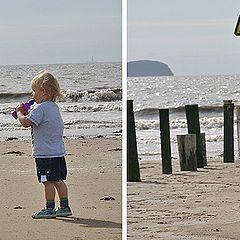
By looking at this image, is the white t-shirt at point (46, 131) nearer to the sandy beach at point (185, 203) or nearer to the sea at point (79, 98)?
the sea at point (79, 98)

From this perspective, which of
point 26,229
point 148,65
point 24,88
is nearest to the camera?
point 26,229

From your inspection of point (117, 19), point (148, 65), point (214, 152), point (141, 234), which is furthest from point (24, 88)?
point (214, 152)

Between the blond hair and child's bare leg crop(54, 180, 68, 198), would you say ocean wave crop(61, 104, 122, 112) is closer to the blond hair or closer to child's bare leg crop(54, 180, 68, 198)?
the blond hair

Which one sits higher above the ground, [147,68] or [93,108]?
[147,68]

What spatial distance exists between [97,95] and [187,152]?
1.59 metres

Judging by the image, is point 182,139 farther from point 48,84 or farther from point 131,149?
point 48,84

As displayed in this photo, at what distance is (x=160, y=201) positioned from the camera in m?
4.70

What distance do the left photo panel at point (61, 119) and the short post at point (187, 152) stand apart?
1441 mm

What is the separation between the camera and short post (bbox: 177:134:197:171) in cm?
548

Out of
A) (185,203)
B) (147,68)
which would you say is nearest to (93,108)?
(185,203)

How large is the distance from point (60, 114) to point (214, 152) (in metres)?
2.44

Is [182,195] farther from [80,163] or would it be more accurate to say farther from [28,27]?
[28,27]

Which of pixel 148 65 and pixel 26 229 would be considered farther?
pixel 148 65

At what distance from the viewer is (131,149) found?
441 centimetres
